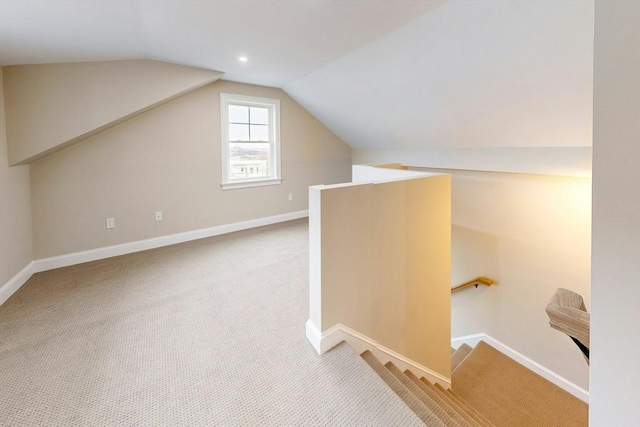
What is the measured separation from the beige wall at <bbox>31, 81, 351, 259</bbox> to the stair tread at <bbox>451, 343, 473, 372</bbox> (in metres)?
3.48

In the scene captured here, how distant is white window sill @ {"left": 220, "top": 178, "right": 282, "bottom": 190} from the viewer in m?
4.48

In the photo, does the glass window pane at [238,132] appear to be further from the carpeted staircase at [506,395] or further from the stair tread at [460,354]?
the stair tread at [460,354]

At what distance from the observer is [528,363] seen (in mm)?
3756

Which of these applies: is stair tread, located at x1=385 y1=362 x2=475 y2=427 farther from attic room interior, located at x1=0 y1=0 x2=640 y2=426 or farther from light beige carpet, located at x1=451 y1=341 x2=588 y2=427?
light beige carpet, located at x1=451 y1=341 x2=588 y2=427

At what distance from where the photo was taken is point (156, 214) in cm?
390

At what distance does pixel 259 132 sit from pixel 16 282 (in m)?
3.36

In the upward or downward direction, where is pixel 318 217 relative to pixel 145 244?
upward

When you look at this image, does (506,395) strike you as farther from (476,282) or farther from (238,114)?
(238,114)

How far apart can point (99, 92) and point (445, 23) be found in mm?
3339

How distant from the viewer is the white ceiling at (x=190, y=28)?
2045 mm

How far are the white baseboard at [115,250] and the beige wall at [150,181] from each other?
0.07 meters

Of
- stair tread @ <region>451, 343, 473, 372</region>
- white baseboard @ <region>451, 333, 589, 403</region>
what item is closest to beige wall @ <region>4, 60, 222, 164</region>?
stair tread @ <region>451, 343, 473, 372</region>

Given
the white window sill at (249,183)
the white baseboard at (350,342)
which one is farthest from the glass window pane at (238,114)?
the white baseboard at (350,342)

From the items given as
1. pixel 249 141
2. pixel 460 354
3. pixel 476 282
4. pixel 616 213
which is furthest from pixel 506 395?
pixel 249 141
